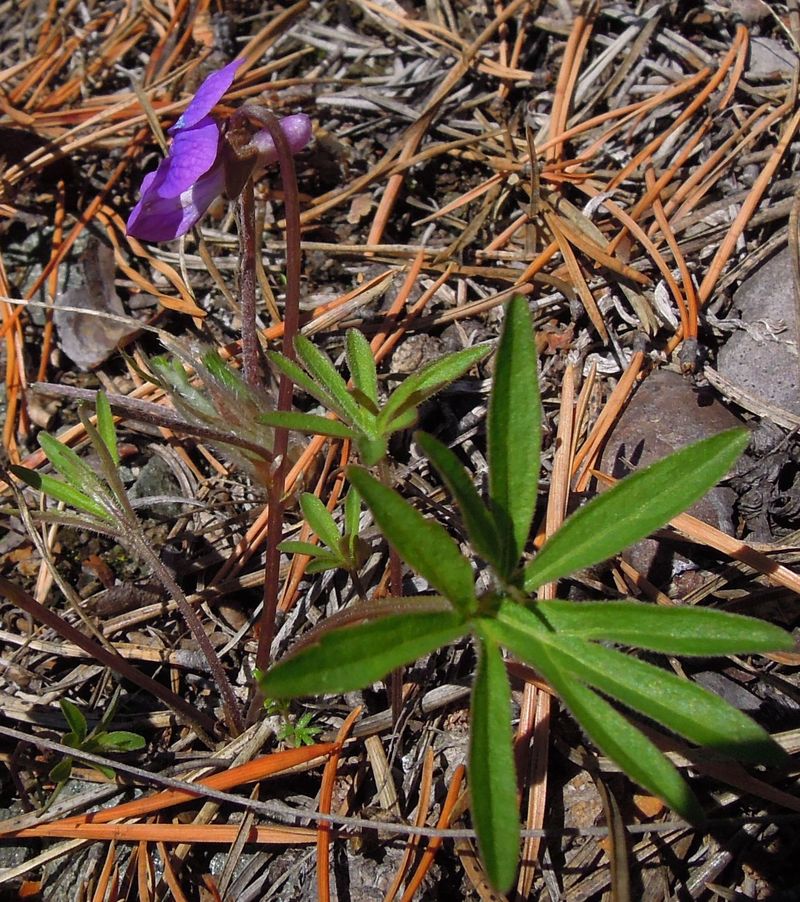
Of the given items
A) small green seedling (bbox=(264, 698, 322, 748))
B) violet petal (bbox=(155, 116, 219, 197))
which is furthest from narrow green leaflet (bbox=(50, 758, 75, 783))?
violet petal (bbox=(155, 116, 219, 197))

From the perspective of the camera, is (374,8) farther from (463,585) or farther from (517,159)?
(463,585)

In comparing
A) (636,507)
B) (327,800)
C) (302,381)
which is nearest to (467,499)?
(636,507)

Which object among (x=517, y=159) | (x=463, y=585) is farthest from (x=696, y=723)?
(x=517, y=159)

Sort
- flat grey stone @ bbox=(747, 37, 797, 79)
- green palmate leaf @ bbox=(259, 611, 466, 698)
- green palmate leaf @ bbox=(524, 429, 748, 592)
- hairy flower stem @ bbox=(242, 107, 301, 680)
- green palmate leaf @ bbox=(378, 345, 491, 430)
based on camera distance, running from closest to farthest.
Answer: green palmate leaf @ bbox=(259, 611, 466, 698)
green palmate leaf @ bbox=(524, 429, 748, 592)
green palmate leaf @ bbox=(378, 345, 491, 430)
hairy flower stem @ bbox=(242, 107, 301, 680)
flat grey stone @ bbox=(747, 37, 797, 79)

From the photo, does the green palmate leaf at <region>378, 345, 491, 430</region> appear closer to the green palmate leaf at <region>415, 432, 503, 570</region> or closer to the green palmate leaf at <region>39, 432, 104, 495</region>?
the green palmate leaf at <region>415, 432, 503, 570</region>

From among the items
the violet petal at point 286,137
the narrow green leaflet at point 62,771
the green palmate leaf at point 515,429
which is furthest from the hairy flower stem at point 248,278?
the narrow green leaflet at point 62,771

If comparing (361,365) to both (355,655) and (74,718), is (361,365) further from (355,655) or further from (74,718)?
(74,718)
